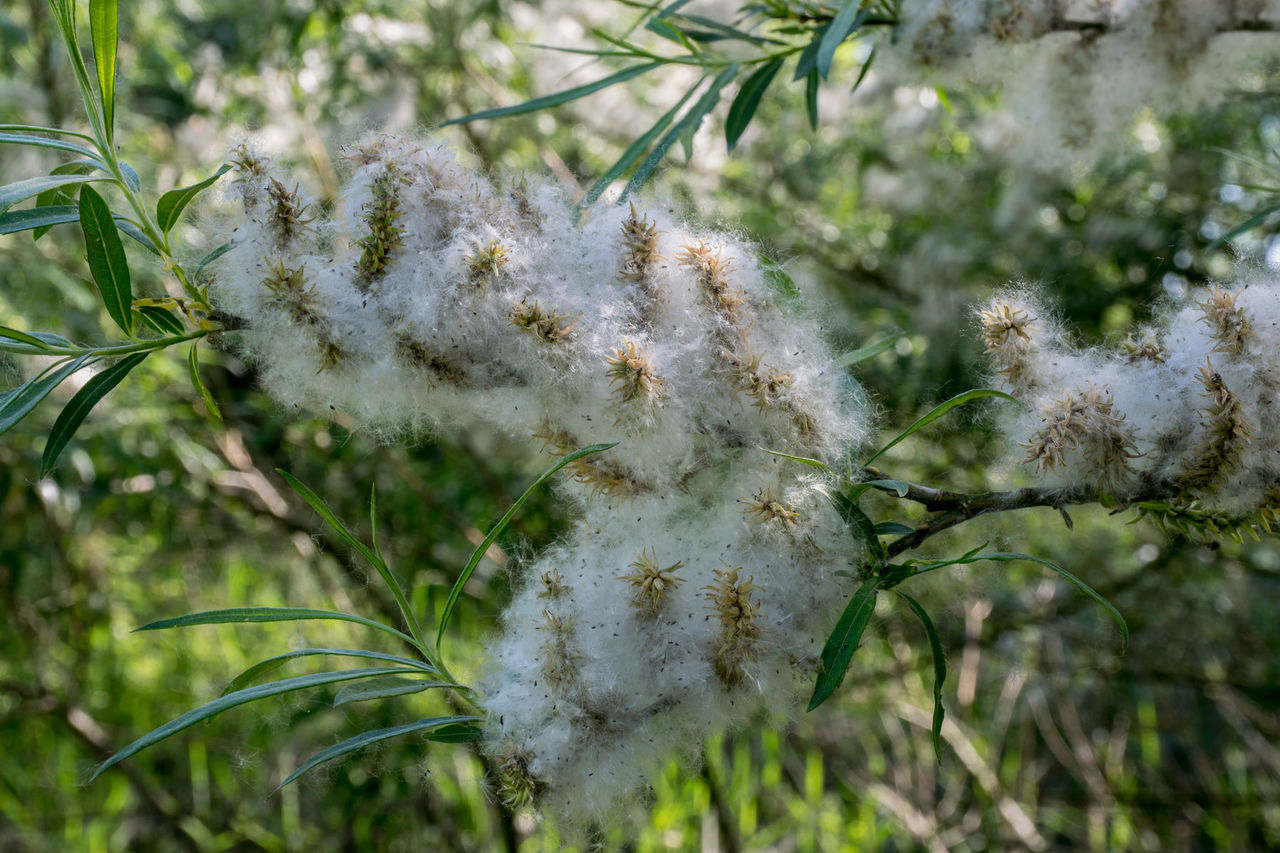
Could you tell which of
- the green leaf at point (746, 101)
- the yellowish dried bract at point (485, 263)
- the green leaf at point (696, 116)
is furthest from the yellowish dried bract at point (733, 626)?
the green leaf at point (746, 101)

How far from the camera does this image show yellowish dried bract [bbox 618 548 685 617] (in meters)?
0.90

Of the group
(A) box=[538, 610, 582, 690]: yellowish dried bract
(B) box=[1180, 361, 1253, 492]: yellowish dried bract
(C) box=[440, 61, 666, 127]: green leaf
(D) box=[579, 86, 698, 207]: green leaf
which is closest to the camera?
(B) box=[1180, 361, 1253, 492]: yellowish dried bract

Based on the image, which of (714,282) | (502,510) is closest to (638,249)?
(714,282)

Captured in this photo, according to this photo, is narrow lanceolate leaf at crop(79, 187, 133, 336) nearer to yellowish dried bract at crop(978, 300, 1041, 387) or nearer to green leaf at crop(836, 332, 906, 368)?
green leaf at crop(836, 332, 906, 368)

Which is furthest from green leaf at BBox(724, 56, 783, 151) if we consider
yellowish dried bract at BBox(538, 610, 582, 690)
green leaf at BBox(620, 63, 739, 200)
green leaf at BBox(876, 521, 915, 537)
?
yellowish dried bract at BBox(538, 610, 582, 690)

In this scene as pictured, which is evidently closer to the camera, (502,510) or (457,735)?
(457,735)

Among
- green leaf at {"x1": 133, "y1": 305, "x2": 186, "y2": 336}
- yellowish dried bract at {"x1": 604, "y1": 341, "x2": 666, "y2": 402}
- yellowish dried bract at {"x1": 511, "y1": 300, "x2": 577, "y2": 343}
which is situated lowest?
yellowish dried bract at {"x1": 604, "y1": 341, "x2": 666, "y2": 402}

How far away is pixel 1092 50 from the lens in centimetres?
147

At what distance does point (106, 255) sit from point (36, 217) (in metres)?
0.13

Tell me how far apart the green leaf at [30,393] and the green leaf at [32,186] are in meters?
0.16

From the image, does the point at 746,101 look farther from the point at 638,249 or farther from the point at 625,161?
the point at 638,249

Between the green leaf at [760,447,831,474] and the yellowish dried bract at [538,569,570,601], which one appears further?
the yellowish dried bract at [538,569,570,601]

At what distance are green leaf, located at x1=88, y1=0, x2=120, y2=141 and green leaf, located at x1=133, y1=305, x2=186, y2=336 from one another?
7.6 inches

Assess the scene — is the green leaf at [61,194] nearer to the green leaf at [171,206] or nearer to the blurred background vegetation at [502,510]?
the green leaf at [171,206]
